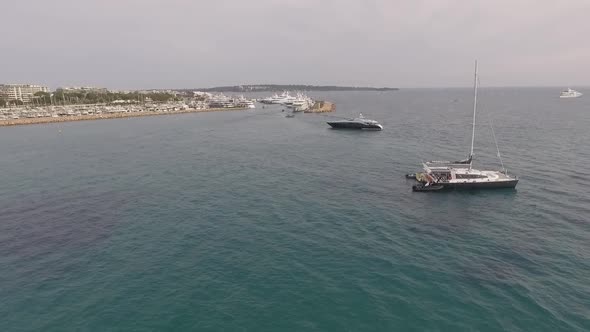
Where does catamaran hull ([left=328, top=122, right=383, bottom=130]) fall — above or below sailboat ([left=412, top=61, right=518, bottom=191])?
above

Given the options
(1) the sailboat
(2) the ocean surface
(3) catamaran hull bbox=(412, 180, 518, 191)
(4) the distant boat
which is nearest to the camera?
(2) the ocean surface

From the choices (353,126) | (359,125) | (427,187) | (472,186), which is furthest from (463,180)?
(353,126)

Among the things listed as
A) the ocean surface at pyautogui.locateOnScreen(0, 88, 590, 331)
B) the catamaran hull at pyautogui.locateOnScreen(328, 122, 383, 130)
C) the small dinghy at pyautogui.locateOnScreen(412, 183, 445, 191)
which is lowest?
the ocean surface at pyautogui.locateOnScreen(0, 88, 590, 331)

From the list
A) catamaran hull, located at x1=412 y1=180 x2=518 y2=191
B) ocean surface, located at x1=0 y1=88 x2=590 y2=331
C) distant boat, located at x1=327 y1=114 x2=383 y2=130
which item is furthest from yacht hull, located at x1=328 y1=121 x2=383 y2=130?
catamaran hull, located at x1=412 y1=180 x2=518 y2=191

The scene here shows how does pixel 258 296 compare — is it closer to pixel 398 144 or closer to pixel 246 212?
pixel 246 212

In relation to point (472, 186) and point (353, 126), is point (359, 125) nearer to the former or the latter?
point (353, 126)

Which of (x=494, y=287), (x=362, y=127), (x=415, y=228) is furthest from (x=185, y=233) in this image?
(x=362, y=127)

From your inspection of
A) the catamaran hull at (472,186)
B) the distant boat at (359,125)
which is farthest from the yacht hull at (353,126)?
the catamaran hull at (472,186)

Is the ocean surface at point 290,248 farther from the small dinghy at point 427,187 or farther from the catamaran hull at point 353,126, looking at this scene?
the catamaran hull at point 353,126

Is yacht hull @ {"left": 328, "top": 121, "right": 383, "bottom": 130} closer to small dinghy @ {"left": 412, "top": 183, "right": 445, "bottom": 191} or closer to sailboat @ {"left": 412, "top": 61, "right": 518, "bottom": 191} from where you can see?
sailboat @ {"left": 412, "top": 61, "right": 518, "bottom": 191}
